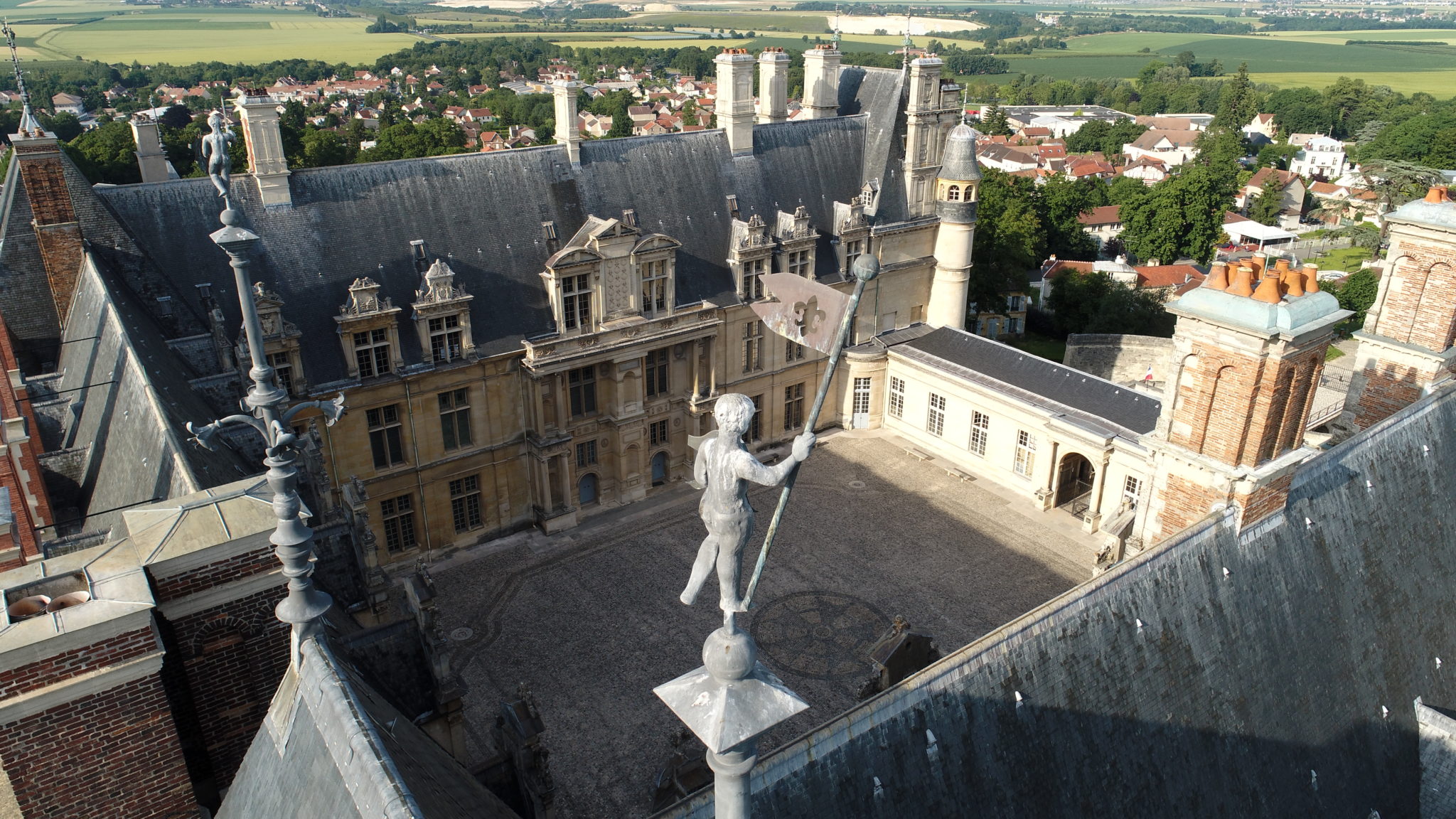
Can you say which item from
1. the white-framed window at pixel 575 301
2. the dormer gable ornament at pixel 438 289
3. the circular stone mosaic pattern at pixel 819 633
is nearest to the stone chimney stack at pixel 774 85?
the white-framed window at pixel 575 301

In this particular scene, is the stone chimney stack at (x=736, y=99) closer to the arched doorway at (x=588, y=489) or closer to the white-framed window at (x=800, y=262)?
the white-framed window at (x=800, y=262)

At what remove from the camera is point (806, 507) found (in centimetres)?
3503

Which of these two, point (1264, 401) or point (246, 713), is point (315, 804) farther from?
point (1264, 401)

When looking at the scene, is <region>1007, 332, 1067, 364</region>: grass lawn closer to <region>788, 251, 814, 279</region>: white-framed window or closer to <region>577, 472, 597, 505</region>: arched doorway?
<region>788, 251, 814, 279</region>: white-framed window

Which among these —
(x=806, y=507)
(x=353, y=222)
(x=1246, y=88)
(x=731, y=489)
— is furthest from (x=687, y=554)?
(x=1246, y=88)

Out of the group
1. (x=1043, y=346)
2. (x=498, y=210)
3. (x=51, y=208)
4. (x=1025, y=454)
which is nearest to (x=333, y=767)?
(x=51, y=208)

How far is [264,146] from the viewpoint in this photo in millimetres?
Answer: 27734

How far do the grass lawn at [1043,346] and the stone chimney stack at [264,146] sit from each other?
3934 centimetres

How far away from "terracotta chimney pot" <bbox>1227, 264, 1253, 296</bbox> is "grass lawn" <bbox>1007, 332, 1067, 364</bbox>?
3965 cm

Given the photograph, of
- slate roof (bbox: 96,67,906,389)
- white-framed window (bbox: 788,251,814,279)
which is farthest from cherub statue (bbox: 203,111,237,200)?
white-framed window (bbox: 788,251,814,279)

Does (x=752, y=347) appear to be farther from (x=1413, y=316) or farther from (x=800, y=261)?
(x=1413, y=316)

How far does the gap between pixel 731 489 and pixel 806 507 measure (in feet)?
93.8

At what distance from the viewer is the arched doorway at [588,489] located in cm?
3481

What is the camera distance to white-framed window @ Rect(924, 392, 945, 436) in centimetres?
3866
